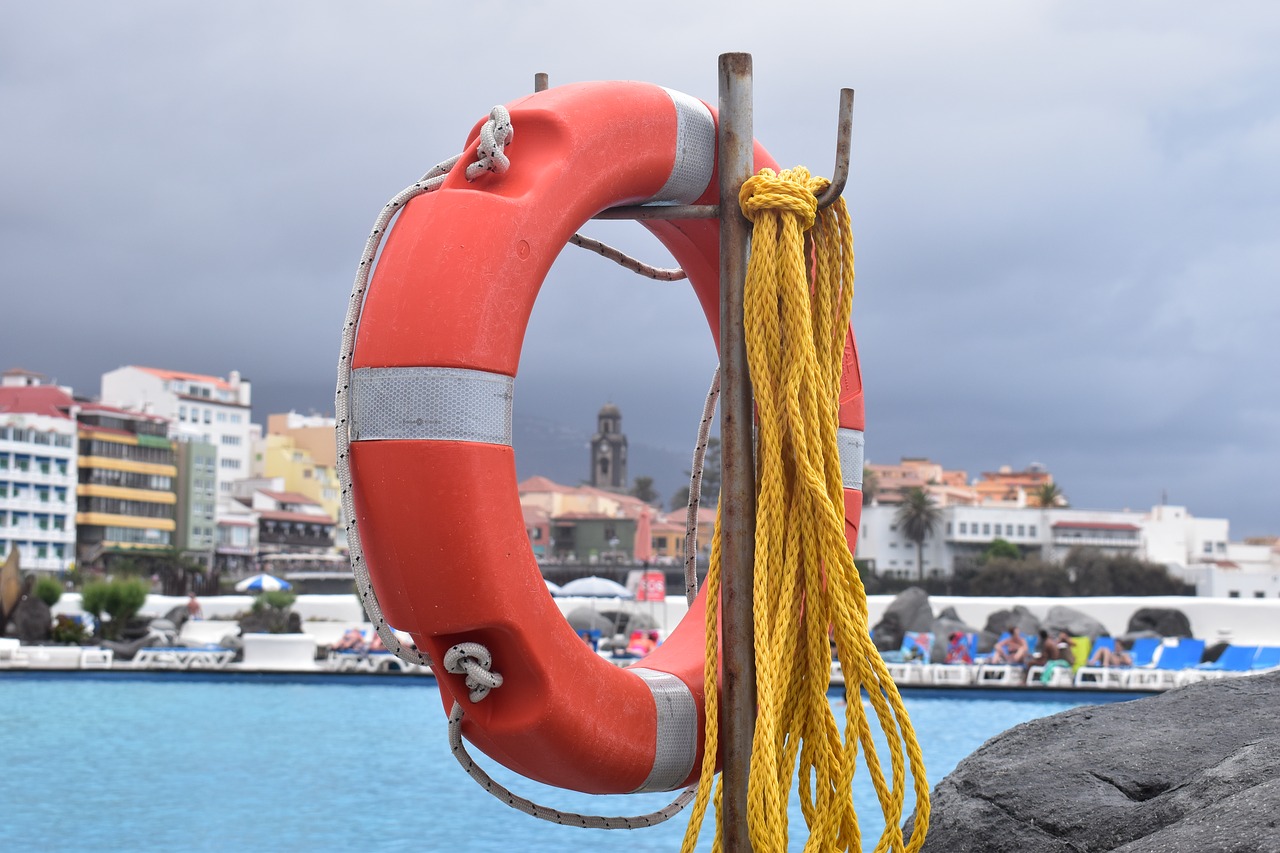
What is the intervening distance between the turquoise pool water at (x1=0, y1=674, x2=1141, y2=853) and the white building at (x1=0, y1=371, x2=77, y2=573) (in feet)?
137

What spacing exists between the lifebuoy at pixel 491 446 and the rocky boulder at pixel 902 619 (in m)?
15.5

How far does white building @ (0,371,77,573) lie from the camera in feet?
174

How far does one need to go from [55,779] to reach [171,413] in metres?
62.1

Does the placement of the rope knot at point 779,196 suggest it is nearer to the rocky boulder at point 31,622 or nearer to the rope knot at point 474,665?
the rope knot at point 474,665

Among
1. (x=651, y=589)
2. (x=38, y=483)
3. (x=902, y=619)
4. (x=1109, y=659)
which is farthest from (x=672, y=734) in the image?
(x=38, y=483)

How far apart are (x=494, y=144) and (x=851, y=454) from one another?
119cm

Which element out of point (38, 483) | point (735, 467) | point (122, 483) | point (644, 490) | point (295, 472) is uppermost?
point (644, 490)

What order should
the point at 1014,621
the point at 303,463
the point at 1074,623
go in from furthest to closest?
the point at 303,463, the point at 1014,621, the point at 1074,623

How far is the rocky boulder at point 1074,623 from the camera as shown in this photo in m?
18.7

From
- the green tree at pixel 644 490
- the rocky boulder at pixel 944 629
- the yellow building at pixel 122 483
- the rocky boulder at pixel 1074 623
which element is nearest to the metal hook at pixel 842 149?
the rocky boulder at pixel 944 629

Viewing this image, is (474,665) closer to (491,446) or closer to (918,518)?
(491,446)

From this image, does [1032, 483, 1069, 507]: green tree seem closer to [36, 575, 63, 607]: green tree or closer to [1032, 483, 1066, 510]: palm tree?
[1032, 483, 1066, 510]: palm tree

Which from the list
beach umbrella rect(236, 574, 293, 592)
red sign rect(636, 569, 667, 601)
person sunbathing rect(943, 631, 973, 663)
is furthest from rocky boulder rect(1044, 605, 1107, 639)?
beach umbrella rect(236, 574, 293, 592)

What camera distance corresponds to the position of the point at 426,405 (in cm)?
269
